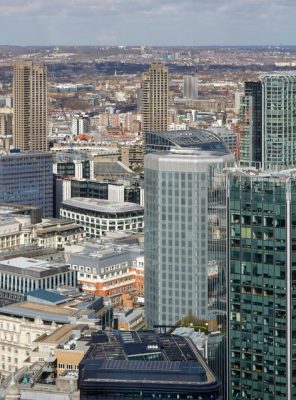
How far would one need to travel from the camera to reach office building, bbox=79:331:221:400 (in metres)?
21.1

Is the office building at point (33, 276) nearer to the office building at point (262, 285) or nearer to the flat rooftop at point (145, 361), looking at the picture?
the office building at point (262, 285)

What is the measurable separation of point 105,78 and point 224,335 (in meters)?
140

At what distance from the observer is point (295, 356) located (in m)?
24.4

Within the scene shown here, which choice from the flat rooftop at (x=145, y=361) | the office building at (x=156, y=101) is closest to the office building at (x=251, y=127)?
the office building at (x=156, y=101)

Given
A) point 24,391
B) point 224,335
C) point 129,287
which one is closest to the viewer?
point 24,391

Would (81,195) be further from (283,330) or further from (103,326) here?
(283,330)

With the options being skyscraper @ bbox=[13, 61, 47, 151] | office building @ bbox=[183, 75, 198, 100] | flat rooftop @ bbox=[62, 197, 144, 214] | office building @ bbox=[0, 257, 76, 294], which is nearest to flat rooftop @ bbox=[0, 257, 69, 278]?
office building @ bbox=[0, 257, 76, 294]

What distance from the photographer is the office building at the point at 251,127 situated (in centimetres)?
5588

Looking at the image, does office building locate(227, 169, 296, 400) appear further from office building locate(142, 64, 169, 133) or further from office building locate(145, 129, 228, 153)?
office building locate(142, 64, 169, 133)

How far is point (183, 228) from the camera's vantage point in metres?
29.8

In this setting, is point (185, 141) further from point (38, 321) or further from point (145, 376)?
point (145, 376)

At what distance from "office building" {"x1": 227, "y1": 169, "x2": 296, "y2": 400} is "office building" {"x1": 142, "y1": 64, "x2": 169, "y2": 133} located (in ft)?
198

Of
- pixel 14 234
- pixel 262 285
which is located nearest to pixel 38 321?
pixel 262 285

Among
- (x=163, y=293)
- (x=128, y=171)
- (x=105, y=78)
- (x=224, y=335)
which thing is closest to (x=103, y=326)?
(x=163, y=293)
